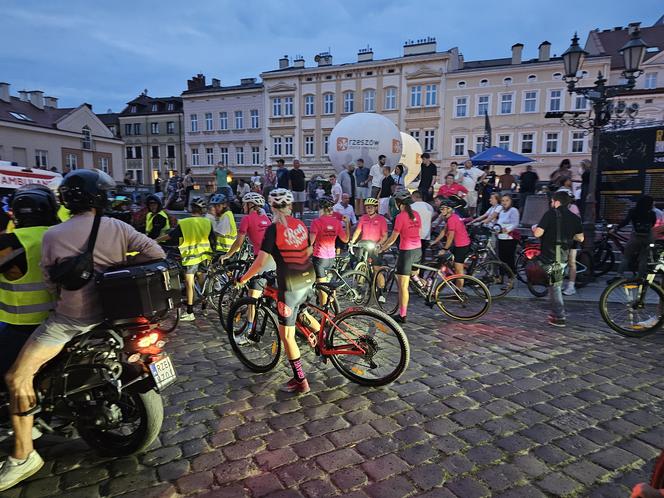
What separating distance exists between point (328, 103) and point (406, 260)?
130 feet

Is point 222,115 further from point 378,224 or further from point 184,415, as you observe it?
point 184,415

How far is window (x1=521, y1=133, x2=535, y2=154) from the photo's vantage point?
123 ft

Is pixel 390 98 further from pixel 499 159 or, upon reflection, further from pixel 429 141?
pixel 499 159

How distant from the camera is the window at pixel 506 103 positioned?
37500 millimetres

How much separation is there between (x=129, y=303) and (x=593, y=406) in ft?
13.1

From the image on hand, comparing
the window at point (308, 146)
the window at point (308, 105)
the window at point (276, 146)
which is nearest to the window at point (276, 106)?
the window at point (276, 146)

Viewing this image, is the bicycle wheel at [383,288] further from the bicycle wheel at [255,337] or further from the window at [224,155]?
the window at [224,155]

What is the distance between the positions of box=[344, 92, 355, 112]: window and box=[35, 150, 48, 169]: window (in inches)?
1164

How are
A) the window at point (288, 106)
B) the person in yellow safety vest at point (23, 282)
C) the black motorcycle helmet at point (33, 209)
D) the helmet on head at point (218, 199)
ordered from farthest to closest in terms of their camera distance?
the window at point (288, 106)
the helmet on head at point (218, 199)
the black motorcycle helmet at point (33, 209)
the person in yellow safety vest at point (23, 282)

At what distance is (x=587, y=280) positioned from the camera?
9000mm

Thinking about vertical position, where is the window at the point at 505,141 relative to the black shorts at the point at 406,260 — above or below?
above

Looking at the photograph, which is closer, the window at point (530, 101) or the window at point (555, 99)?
the window at point (555, 99)

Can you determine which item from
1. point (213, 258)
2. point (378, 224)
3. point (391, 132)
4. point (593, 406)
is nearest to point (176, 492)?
point (593, 406)

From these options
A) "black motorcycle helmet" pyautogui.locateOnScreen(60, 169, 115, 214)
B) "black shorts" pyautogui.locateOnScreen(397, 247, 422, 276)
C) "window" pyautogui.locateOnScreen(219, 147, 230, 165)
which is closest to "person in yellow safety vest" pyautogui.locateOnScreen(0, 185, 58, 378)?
"black motorcycle helmet" pyautogui.locateOnScreen(60, 169, 115, 214)
